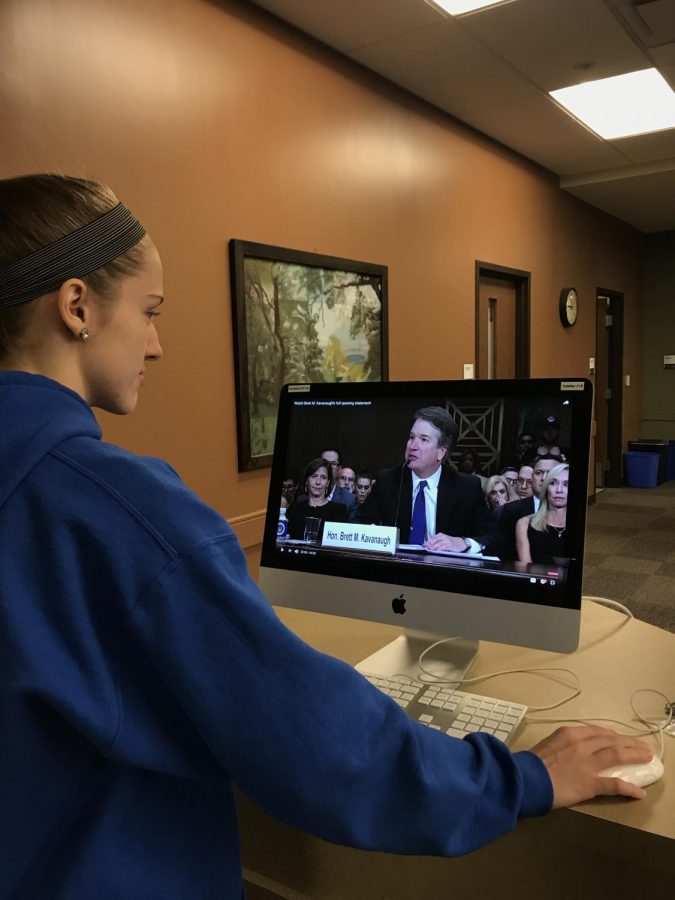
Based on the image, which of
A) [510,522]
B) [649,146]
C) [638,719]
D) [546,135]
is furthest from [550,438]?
[649,146]

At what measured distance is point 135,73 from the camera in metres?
2.25

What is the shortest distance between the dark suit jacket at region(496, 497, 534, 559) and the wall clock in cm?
477

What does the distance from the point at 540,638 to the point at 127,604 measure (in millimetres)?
694

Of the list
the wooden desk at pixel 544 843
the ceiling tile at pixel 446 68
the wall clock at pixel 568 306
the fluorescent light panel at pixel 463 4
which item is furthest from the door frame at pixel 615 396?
the wooden desk at pixel 544 843

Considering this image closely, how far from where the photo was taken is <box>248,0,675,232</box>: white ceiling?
281 cm

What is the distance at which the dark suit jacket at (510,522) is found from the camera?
1098 millimetres

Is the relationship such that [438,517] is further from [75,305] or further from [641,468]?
[641,468]

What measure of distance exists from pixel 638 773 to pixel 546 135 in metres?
4.35

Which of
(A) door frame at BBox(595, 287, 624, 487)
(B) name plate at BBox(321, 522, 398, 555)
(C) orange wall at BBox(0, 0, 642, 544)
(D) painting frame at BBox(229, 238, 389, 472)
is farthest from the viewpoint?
(A) door frame at BBox(595, 287, 624, 487)

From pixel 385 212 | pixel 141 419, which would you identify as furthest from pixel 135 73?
pixel 385 212

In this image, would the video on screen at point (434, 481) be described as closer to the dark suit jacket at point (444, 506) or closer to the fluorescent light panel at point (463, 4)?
the dark suit jacket at point (444, 506)

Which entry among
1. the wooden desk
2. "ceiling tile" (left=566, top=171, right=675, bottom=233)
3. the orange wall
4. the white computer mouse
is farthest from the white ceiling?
the white computer mouse

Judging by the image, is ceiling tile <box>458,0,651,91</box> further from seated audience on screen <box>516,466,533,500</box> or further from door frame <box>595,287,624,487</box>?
door frame <box>595,287,624,487</box>

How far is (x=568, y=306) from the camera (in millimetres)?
5559
